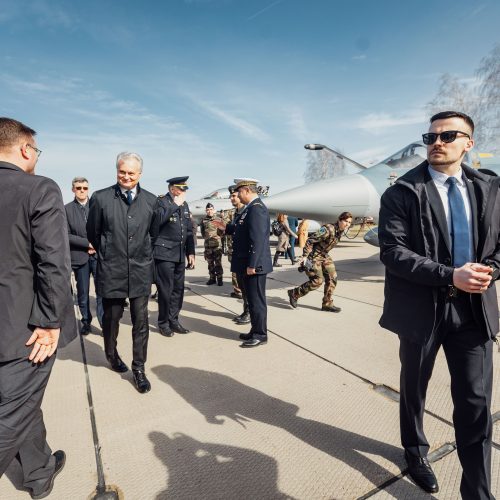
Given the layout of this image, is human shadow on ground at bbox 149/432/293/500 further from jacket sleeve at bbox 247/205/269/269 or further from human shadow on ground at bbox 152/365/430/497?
jacket sleeve at bbox 247/205/269/269

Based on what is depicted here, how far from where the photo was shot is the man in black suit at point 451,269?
1.53m

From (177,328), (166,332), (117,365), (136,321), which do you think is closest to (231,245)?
(177,328)

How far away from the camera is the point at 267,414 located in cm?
241

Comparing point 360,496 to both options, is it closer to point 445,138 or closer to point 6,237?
point 445,138

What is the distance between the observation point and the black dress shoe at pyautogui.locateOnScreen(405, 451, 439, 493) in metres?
1.70

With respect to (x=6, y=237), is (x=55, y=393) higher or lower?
lower

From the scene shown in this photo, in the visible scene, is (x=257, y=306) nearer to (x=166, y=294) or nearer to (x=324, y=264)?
(x=166, y=294)

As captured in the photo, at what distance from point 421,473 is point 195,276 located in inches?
271

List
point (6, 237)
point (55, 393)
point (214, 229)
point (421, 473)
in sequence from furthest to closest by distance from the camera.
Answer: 1. point (214, 229)
2. point (55, 393)
3. point (421, 473)
4. point (6, 237)

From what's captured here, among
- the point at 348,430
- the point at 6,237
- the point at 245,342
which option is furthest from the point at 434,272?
the point at 245,342

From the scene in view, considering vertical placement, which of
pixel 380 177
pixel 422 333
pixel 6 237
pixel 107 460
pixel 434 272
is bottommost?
pixel 107 460

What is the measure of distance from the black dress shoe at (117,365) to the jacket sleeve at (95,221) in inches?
39.3

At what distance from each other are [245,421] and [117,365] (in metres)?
1.40

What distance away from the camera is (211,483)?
1.79 meters
